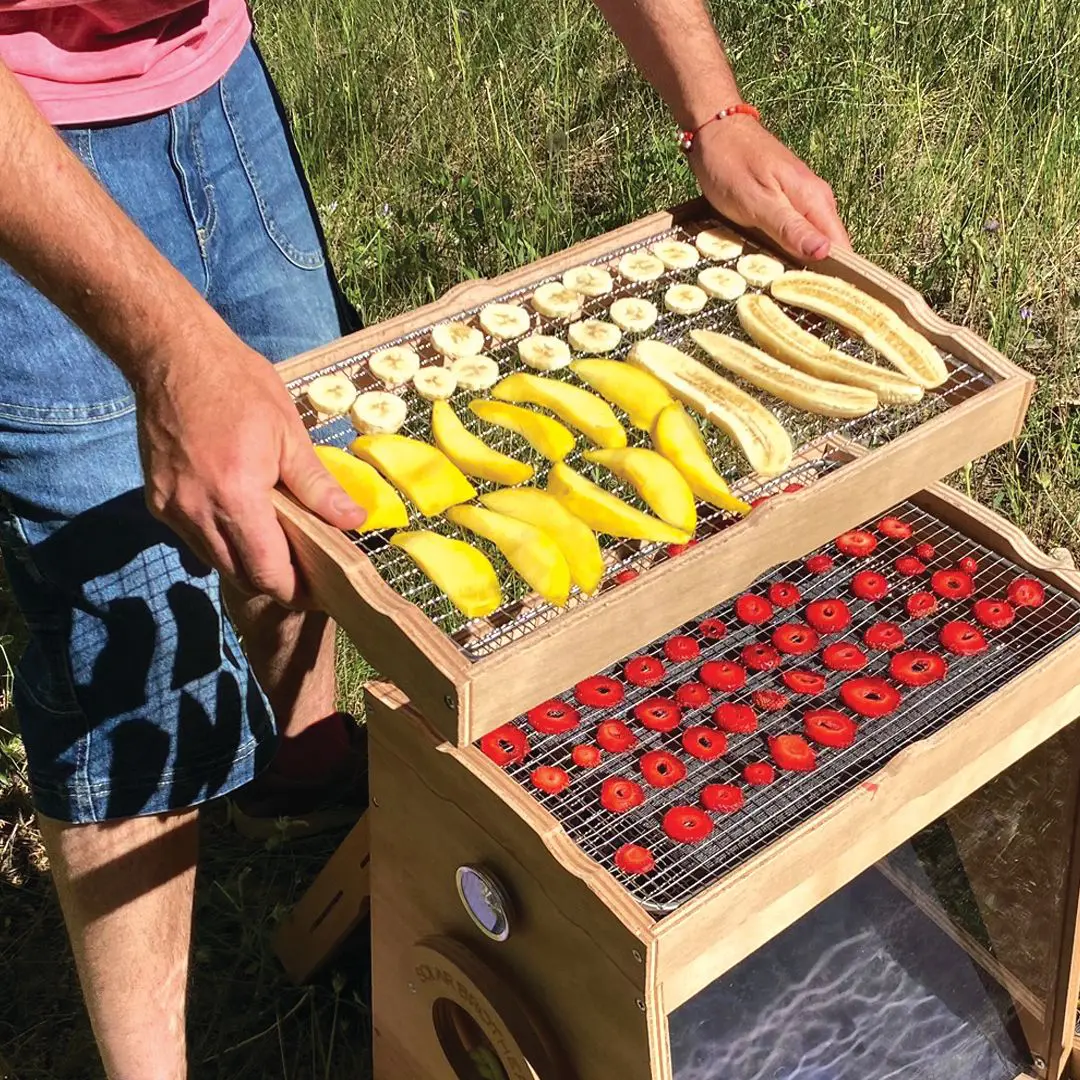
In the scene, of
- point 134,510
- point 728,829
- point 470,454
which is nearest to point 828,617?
point 728,829

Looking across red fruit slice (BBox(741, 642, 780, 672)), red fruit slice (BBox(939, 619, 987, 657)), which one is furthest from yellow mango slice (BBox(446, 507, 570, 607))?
red fruit slice (BBox(939, 619, 987, 657))

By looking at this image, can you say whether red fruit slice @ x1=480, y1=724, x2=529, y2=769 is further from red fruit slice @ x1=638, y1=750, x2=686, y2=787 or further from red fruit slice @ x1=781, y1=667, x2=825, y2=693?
red fruit slice @ x1=781, y1=667, x2=825, y2=693

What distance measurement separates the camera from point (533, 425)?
6.49 feet

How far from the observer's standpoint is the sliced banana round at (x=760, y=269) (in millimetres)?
2289

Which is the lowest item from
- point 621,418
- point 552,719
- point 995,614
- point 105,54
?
point 995,614

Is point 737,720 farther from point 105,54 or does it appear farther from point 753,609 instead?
point 105,54

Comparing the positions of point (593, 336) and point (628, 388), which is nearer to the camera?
point (628, 388)

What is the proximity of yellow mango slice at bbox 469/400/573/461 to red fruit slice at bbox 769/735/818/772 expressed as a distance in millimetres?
547

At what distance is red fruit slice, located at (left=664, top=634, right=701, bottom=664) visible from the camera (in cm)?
227

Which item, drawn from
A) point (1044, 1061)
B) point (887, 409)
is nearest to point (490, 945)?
point (887, 409)

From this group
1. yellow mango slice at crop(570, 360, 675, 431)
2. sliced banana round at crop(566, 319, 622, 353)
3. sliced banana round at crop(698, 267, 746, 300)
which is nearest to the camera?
yellow mango slice at crop(570, 360, 675, 431)

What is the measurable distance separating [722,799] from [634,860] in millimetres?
190

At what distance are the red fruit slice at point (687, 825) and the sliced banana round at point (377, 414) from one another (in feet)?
2.25

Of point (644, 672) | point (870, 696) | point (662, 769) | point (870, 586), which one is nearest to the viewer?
point (662, 769)
